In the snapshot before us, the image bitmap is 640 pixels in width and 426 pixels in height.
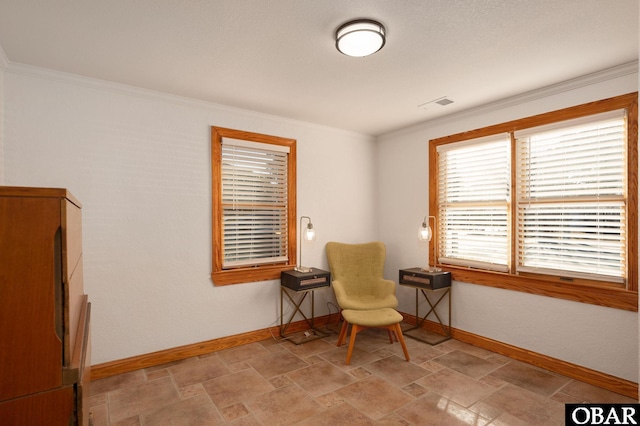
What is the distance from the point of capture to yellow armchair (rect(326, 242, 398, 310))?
407 cm

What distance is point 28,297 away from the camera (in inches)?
38.4

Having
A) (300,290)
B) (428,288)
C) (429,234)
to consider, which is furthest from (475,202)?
(300,290)

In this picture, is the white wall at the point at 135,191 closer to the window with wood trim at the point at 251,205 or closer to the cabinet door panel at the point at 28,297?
the window with wood trim at the point at 251,205

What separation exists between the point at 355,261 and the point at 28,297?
11.6 ft

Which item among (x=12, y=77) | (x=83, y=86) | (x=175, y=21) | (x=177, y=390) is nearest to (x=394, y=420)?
(x=177, y=390)

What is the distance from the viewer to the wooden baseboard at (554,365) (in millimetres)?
2580

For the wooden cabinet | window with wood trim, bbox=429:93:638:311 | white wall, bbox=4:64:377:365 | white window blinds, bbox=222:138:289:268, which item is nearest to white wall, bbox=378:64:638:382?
window with wood trim, bbox=429:93:638:311

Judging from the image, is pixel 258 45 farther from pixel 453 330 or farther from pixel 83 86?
pixel 453 330

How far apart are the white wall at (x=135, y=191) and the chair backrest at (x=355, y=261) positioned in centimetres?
81

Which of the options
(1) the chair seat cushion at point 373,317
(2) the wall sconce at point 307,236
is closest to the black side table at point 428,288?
(1) the chair seat cushion at point 373,317

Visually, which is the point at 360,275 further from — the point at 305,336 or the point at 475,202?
the point at 475,202

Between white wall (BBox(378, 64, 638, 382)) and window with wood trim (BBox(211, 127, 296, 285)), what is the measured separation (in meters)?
1.50

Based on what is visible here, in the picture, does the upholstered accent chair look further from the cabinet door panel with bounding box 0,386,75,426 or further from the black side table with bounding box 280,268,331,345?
the cabinet door panel with bounding box 0,386,75,426

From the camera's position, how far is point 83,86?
2.83 m
